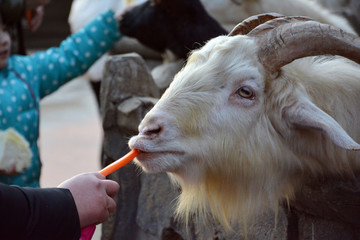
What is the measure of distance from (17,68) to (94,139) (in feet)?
18.9

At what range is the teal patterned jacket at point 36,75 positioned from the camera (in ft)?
10.7

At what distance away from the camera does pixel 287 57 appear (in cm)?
216

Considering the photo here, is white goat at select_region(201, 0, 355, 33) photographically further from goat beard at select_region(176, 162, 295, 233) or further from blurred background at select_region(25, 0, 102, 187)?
blurred background at select_region(25, 0, 102, 187)

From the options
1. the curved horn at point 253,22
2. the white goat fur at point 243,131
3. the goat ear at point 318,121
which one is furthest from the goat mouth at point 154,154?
the curved horn at point 253,22

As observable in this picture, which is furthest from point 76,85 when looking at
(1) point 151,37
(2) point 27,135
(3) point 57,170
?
(2) point 27,135

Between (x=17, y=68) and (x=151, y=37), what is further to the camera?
(x=151, y=37)

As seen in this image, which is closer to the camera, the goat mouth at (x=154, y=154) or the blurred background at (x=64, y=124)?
the goat mouth at (x=154, y=154)

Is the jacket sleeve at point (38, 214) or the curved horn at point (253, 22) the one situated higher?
the curved horn at point (253, 22)

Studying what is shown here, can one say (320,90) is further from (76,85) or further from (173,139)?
(76,85)

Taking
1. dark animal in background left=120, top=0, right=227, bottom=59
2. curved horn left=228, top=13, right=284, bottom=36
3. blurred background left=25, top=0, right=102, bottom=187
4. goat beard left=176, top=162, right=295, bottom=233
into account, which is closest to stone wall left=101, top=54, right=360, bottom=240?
goat beard left=176, top=162, right=295, bottom=233

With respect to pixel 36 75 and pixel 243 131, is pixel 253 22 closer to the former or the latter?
pixel 243 131

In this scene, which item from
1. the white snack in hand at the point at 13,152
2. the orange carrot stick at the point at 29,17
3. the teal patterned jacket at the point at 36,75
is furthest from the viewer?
the orange carrot stick at the point at 29,17

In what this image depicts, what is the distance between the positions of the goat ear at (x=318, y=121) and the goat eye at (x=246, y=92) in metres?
0.15

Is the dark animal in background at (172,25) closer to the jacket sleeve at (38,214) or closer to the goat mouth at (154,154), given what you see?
the goat mouth at (154,154)
